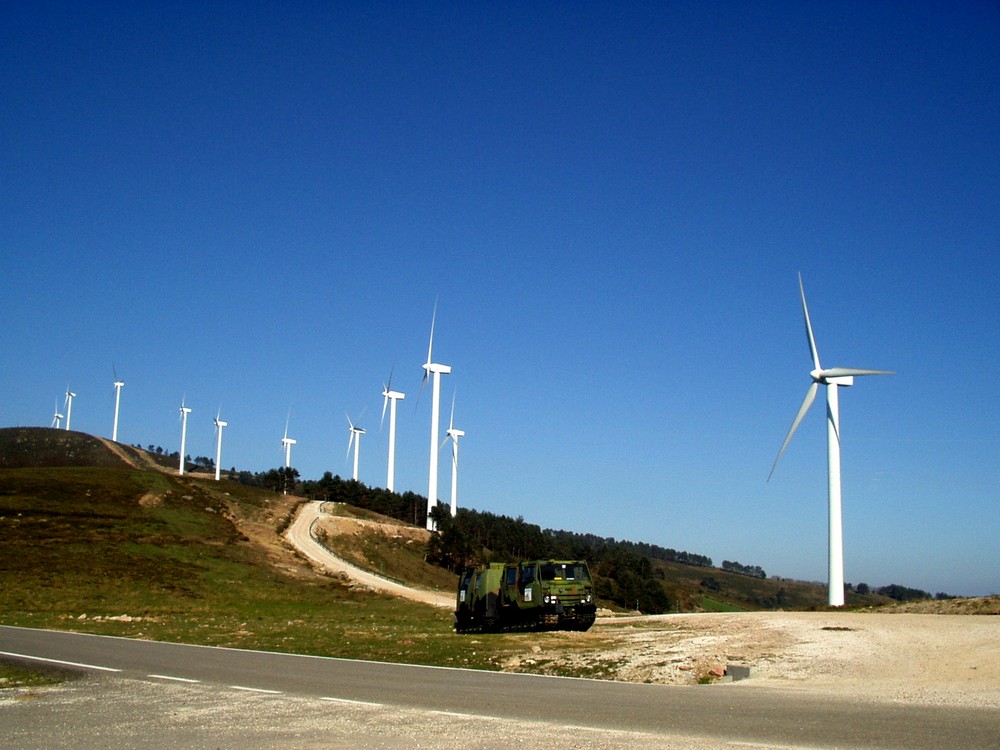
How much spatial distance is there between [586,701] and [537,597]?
18917 millimetres

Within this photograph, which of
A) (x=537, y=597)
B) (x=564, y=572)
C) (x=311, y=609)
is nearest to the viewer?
(x=537, y=597)

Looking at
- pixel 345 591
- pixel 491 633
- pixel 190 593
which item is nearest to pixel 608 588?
pixel 345 591

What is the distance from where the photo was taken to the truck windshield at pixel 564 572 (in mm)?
37625

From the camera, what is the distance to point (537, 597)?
3706 cm

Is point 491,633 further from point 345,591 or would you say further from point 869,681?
point 345,591

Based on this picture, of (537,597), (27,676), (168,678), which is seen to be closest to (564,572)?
(537,597)

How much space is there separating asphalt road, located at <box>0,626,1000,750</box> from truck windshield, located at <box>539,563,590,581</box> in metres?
11.7

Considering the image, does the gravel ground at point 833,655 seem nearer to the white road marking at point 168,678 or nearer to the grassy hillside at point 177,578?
the grassy hillside at point 177,578

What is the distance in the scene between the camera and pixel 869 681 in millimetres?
21125

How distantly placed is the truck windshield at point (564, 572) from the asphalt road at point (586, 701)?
1174cm

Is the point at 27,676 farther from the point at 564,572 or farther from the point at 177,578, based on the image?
the point at 177,578

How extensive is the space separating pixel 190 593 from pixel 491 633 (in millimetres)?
40308

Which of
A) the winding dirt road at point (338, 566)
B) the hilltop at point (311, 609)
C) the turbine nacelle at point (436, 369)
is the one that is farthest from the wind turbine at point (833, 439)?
the turbine nacelle at point (436, 369)

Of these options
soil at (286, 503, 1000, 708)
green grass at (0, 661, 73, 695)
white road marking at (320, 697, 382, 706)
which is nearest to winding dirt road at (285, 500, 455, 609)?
soil at (286, 503, 1000, 708)
